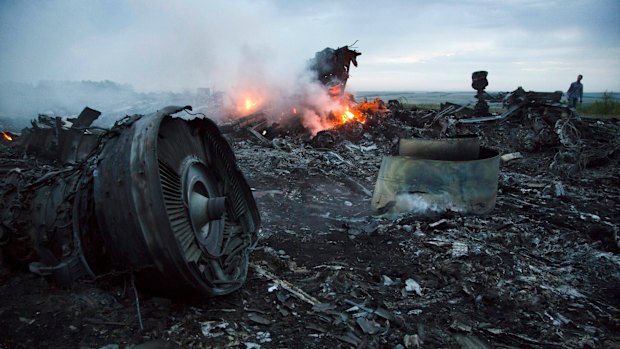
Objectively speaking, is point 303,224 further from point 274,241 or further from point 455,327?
point 455,327

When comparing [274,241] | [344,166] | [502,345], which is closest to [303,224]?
[274,241]

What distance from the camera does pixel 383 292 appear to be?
11.9 ft

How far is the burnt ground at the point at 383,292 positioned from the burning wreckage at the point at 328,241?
0.02 metres

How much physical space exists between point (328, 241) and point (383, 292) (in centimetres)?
141

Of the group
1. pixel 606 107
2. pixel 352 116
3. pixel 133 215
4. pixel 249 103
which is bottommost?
pixel 133 215

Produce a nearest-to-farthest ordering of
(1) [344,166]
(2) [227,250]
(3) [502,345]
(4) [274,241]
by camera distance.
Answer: (3) [502,345] < (2) [227,250] < (4) [274,241] < (1) [344,166]

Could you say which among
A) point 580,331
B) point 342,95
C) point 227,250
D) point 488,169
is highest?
point 342,95

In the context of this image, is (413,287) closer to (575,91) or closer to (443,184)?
(443,184)

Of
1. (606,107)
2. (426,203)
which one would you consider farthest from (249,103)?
(606,107)

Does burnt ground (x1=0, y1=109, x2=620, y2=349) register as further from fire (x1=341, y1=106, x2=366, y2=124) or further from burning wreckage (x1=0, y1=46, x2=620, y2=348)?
fire (x1=341, y1=106, x2=366, y2=124)

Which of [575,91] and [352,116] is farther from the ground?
[575,91]

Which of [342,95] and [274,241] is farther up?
[342,95]

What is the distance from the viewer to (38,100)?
815 inches

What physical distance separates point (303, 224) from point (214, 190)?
2.06 m
